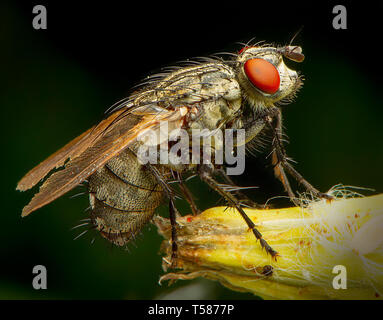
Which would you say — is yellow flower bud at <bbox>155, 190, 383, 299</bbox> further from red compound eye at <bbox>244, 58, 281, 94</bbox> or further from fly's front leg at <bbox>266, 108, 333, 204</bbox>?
red compound eye at <bbox>244, 58, 281, 94</bbox>

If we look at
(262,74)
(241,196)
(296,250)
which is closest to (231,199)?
(296,250)

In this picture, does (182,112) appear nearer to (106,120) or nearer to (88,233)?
(106,120)

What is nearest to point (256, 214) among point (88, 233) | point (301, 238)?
point (301, 238)

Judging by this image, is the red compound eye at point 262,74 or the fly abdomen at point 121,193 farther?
the red compound eye at point 262,74

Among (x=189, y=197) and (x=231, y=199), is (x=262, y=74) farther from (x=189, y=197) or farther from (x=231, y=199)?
(x=189, y=197)

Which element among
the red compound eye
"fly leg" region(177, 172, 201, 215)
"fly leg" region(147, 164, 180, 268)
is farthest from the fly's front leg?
"fly leg" region(147, 164, 180, 268)

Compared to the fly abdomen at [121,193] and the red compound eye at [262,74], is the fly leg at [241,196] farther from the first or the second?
Answer: the red compound eye at [262,74]

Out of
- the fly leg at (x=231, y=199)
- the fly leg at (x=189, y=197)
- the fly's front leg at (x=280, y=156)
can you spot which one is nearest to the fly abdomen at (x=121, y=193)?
the fly leg at (x=231, y=199)
